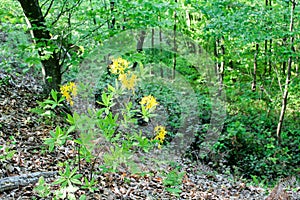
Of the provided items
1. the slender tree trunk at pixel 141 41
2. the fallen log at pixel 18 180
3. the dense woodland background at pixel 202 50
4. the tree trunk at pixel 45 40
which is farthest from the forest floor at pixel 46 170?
the slender tree trunk at pixel 141 41

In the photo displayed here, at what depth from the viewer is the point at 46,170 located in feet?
9.96

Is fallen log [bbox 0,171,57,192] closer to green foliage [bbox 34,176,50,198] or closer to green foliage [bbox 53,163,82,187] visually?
green foliage [bbox 34,176,50,198]

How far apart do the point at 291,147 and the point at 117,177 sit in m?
5.15

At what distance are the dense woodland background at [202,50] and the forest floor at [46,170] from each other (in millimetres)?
363

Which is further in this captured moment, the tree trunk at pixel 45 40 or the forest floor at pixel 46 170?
the tree trunk at pixel 45 40

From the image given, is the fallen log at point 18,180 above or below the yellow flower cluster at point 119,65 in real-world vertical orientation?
below

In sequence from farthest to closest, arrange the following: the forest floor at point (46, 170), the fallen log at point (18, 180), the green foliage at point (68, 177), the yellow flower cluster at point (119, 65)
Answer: the forest floor at point (46, 170) < the fallen log at point (18, 180) < the yellow flower cluster at point (119, 65) < the green foliage at point (68, 177)

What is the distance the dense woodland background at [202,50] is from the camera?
4207 mm

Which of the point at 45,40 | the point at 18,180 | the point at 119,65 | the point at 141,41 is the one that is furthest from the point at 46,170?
the point at 141,41

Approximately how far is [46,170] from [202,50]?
7.31 meters

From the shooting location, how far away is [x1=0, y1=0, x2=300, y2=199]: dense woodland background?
4.21 meters

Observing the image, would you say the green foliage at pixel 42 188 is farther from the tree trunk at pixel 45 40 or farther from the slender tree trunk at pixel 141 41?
the slender tree trunk at pixel 141 41

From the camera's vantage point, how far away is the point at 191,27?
30.2ft

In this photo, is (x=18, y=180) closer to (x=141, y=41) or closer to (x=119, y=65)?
(x=119, y=65)
